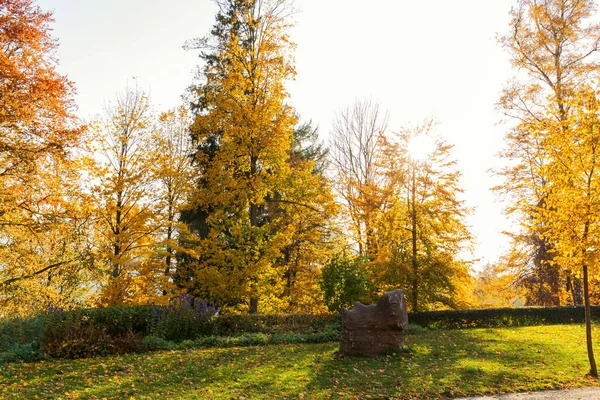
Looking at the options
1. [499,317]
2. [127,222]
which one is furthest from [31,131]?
[499,317]

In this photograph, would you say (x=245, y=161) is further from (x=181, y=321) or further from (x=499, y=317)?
(x=499, y=317)

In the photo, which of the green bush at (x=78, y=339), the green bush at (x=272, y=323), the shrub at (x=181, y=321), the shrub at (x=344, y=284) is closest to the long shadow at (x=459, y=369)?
the shrub at (x=344, y=284)

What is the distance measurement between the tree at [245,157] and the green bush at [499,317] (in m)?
5.87

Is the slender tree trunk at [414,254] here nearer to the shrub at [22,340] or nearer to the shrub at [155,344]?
the shrub at [155,344]

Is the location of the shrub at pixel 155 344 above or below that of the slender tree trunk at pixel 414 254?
below

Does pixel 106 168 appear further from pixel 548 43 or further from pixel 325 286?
pixel 548 43

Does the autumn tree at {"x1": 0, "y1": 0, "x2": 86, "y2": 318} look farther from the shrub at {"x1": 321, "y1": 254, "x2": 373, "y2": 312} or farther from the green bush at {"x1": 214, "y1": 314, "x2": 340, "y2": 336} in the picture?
the shrub at {"x1": 321, "y1": 254, "x2": 373, "y2": 312}

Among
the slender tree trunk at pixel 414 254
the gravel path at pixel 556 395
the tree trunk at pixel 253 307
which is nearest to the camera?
the gravel path at pixel 556 395

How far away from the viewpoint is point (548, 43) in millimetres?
19156

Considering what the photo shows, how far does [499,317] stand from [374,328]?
8.92 meters

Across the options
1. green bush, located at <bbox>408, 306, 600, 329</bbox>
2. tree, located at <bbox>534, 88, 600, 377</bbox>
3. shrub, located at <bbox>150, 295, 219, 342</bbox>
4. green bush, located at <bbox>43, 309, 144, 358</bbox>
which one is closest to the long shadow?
tree, located at <bbox>534, 88, 600, 377</bbox>

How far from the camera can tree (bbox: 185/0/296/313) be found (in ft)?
50.4

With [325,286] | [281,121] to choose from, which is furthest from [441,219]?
[281,121]

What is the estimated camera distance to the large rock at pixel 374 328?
10.0 m
